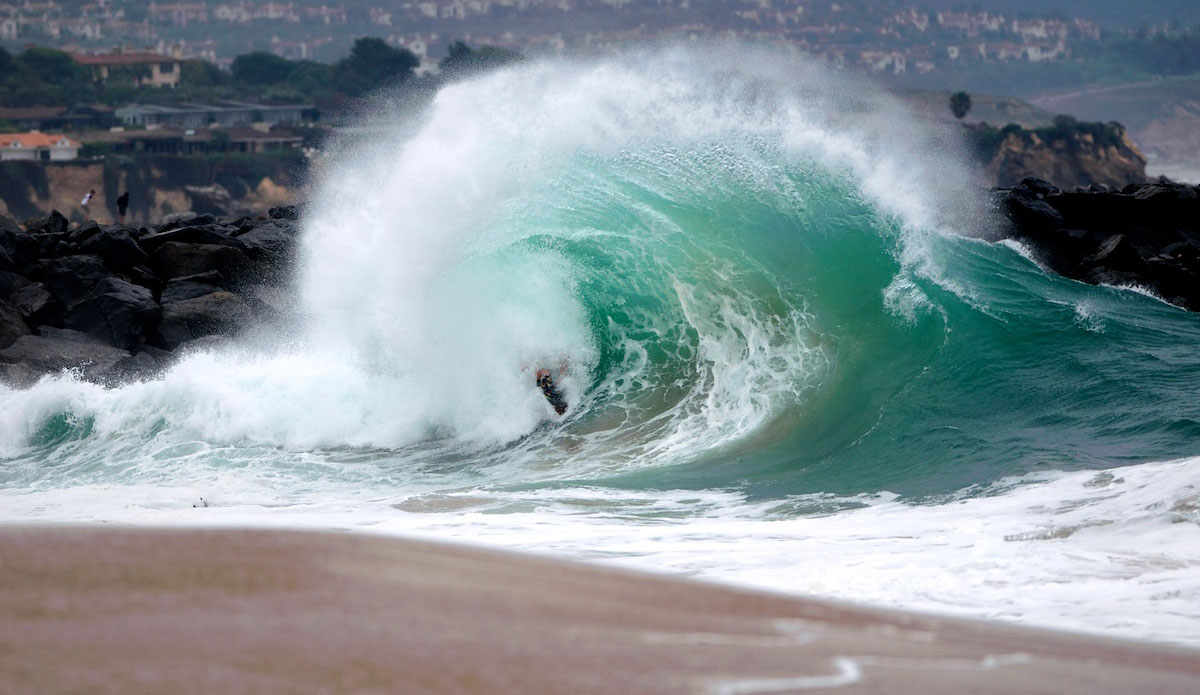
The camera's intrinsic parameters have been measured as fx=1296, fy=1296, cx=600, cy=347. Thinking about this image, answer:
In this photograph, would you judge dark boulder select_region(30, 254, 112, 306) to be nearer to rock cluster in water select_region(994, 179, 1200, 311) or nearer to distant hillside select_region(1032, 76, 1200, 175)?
rock cluster in water select_region(994, 179, 1200, 311)

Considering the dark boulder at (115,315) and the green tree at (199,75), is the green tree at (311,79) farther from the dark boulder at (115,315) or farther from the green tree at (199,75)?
the dark boulder at (115,315)

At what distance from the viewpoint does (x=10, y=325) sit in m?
14.3

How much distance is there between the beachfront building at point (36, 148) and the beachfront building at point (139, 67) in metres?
25.9

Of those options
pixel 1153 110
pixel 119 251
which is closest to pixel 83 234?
pixel 119 251

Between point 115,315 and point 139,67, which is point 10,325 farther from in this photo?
point 139,67

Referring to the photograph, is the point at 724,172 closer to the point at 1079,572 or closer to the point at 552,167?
the point at 552,167

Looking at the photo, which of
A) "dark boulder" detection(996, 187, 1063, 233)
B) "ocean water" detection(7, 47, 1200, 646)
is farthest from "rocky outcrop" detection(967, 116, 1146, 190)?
"ocean water" detection(7, 47, 1200, 646)

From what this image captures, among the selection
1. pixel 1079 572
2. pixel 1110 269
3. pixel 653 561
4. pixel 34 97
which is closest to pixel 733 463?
pixel 653 561

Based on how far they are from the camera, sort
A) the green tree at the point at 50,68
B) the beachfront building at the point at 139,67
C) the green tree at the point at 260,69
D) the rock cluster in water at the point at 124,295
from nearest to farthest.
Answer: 1. the rock cluster in water at the point at 124,295
2. the green tree at the point at 50,68
3. the beachfront building at the point at 139,67
4. the green tree at the point at 260,69

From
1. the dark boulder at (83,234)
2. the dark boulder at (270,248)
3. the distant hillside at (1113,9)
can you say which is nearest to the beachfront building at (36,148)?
the dark boulder at (83,234)

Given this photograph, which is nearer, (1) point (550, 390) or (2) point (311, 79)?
(1) point (550, 390)

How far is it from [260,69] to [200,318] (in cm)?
9395

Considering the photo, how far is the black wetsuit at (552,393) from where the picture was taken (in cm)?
1046

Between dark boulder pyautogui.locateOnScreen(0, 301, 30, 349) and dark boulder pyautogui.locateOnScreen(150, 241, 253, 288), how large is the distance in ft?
6.71
